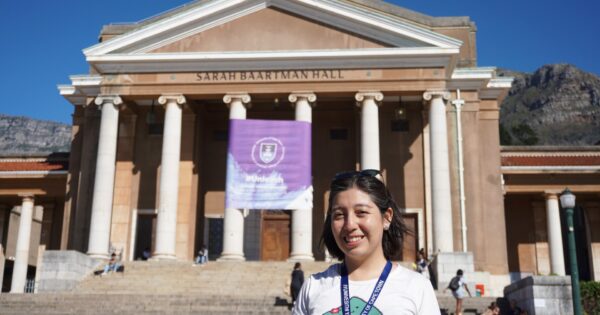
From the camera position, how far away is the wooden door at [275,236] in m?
32.2

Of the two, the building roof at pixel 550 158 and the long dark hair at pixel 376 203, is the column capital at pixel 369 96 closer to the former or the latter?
the building roof at pixel 550 158

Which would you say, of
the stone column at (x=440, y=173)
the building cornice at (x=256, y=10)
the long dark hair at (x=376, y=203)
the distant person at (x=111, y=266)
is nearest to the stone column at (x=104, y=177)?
the distant person at (x=111, y=266)

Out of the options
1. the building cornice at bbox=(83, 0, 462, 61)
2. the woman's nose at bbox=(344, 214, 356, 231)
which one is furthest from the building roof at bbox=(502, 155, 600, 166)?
the woman's nose at bbox=(344, 214, 356, 231)

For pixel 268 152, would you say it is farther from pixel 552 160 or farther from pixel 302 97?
pixel 552 160

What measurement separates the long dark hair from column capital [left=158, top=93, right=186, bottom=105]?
2668 centimetres

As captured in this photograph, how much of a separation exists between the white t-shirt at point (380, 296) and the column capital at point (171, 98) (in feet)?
88.4

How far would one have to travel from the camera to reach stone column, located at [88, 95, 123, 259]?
2805 centimetres

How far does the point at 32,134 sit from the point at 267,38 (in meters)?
172

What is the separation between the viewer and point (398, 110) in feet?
103

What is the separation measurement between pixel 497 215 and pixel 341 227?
28.8 meters

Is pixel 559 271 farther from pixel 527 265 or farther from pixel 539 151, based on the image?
pixel 539 151

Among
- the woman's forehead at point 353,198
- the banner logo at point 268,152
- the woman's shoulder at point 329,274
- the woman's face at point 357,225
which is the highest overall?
the banner logo at point 268,152

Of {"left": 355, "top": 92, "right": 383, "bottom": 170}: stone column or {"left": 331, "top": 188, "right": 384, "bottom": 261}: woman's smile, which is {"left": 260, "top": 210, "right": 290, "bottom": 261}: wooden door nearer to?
{"left": 355, "top": 92, "right": 383, "bottom": 170}: stone column

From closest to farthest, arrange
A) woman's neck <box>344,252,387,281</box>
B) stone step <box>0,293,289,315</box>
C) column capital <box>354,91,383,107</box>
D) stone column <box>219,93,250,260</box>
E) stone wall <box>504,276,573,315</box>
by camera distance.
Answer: woman's neck <box>344,252,387,281</box>
stone wall <box>504,276,573,315</box>
stone step <box>0,293,289,315</box>
stone column <box>219,93,250,260</box>
column capital <box>354,91,383,107</box>
